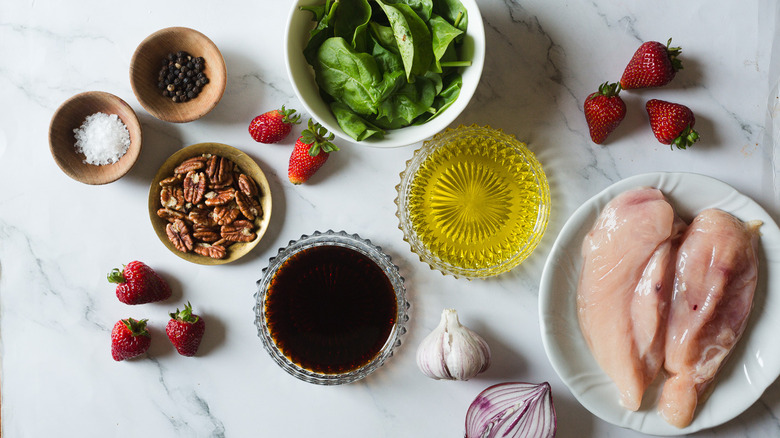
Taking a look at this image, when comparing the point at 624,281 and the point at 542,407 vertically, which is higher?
the point at 624,281

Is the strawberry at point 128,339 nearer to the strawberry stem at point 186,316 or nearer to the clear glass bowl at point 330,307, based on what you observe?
the strawberry stem at point 186,316

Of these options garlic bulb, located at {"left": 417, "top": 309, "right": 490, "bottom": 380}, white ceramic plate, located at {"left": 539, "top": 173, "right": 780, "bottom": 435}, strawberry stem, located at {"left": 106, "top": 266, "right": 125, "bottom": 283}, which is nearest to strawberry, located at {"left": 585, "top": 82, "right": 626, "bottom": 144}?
white ceramic plate, located at {"left": 539, "top": 173, "right": 780, "bottom": 435}

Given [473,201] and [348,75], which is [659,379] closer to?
[473,201]

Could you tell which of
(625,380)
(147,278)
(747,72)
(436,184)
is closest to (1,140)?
(147,278)

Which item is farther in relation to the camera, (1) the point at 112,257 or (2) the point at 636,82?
(1) the point at 112,257

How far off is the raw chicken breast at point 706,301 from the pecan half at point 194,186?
1.06 metres

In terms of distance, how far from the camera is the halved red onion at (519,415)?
1229mm

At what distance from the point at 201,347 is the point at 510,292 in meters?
0.74

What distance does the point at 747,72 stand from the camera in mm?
1290

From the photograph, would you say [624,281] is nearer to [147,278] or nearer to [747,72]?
[747,72]

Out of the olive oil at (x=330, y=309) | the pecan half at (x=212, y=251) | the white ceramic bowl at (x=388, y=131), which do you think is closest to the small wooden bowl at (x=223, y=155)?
the pecan half at (x=212, y=251)

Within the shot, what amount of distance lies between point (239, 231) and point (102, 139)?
365 mm

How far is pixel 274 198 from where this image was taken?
1333 millimetres

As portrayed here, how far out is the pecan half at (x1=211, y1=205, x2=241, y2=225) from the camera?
4.20ft
